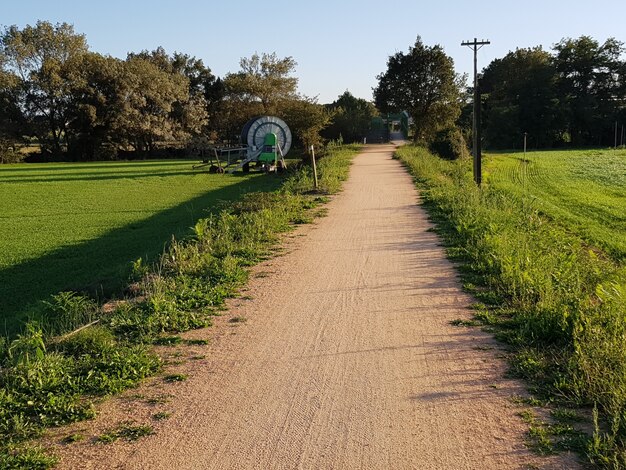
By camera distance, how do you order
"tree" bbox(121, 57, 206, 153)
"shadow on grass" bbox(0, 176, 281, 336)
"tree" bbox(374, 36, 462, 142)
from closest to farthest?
"shadow on grass" bbox(0, 176, 281, 336), "tree" bbox(374, 36, 462, 142), "tree" bbox(121, 57, 206, 153)

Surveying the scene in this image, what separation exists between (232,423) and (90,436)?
0.97 m

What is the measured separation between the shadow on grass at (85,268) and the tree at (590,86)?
2244 inches

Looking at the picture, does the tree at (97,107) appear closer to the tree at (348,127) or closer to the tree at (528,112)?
the tree at (348,127)

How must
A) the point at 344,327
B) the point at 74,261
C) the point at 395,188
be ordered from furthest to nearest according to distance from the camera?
the point at 395,188
the point at 74,261
the point at 344,327

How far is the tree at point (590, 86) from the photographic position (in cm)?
6150

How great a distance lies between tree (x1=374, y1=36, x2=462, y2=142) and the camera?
144 ft

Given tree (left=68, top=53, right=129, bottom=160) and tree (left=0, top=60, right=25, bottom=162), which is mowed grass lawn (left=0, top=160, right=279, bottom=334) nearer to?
tree (left=0, top=60, right=25, bottom=162)

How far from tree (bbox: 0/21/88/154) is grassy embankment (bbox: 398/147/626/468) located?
44.2 m

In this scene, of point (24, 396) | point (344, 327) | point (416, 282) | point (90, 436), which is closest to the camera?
point (90, 436)

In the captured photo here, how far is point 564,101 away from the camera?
61.4 meters

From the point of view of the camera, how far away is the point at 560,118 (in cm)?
6159

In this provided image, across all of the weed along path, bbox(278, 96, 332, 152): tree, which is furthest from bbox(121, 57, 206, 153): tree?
the weed along path

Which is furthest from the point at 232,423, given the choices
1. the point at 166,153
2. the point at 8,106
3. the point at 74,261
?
the point at 166,153

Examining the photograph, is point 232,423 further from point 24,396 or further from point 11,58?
point 11,58
